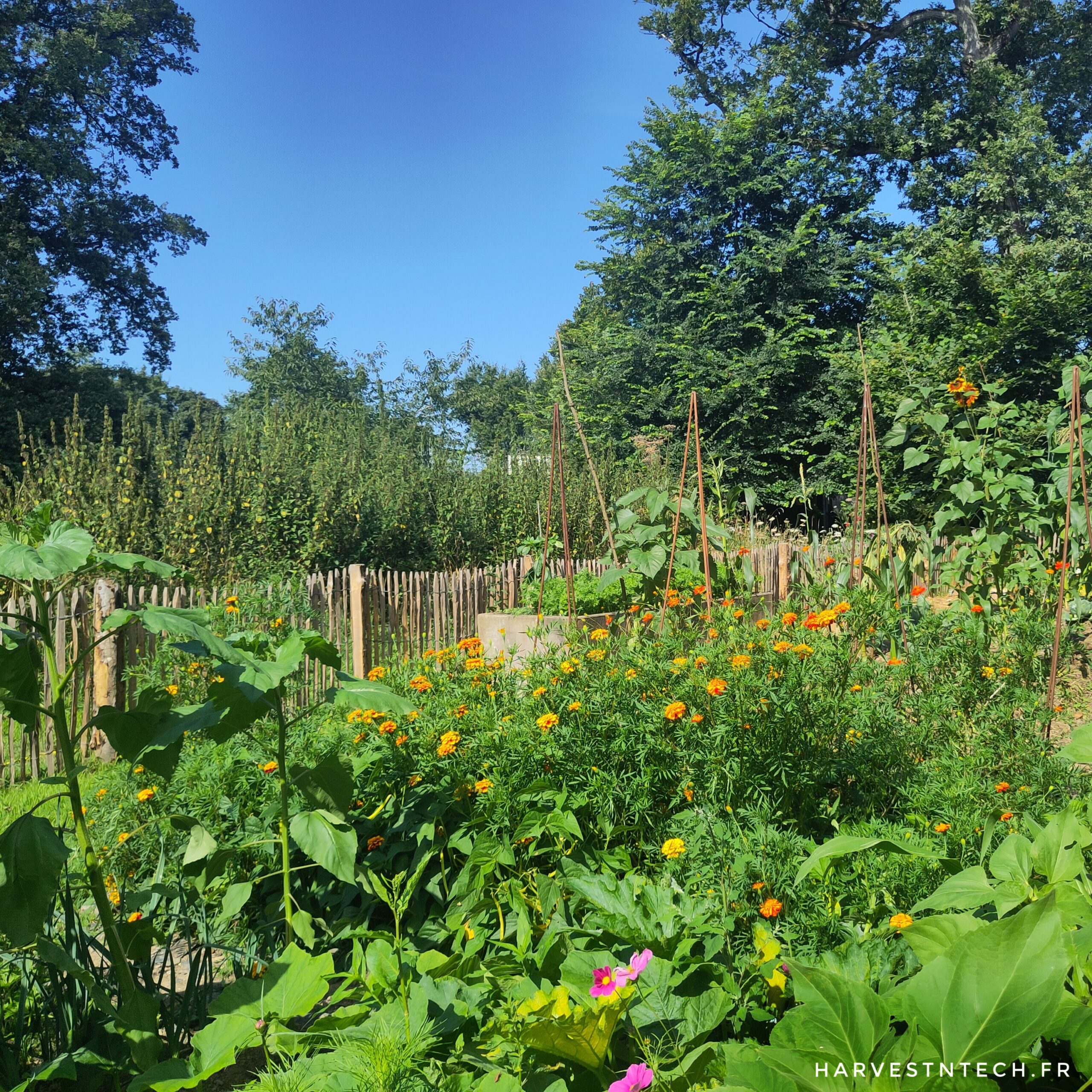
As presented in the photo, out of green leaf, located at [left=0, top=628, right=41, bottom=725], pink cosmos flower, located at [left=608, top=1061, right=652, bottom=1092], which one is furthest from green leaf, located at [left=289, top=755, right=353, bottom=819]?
pink cosmos flower, located at [left=608, top=1061, right=652, bottom=1092]

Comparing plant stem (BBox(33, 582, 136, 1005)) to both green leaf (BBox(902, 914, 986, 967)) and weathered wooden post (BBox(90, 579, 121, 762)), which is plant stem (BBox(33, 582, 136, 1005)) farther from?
weathered wooden post (BBox(90, 579, 121, 762))

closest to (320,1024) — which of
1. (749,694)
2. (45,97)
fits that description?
(749,694)

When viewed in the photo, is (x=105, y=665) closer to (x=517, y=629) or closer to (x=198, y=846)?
(x=517, y=629)

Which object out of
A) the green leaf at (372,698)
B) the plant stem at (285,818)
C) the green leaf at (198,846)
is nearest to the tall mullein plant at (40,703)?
the green leaf at (198,846)

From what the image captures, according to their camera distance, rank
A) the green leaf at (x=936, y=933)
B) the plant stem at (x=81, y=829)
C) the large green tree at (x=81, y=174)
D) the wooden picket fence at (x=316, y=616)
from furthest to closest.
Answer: the large green tree at (x=81, y=174) → the wooden picket fence at (x=316, y=616) → the plant stem at (x=81, y=829) → the green leaf at (x=936, y=933)

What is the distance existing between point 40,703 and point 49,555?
34 cm

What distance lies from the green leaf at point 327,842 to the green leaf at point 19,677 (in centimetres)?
54

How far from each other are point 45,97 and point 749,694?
76.5 feet

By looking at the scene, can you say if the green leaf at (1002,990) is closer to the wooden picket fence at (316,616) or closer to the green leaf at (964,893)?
the green leaf at (964,893)

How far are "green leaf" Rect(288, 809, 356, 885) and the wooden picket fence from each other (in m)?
1.77

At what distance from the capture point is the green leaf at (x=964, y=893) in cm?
100

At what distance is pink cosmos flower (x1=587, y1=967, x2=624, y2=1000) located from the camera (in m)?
1.12

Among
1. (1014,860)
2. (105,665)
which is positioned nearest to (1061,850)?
(1014,860)

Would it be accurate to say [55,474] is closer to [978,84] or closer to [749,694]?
[749,694]
